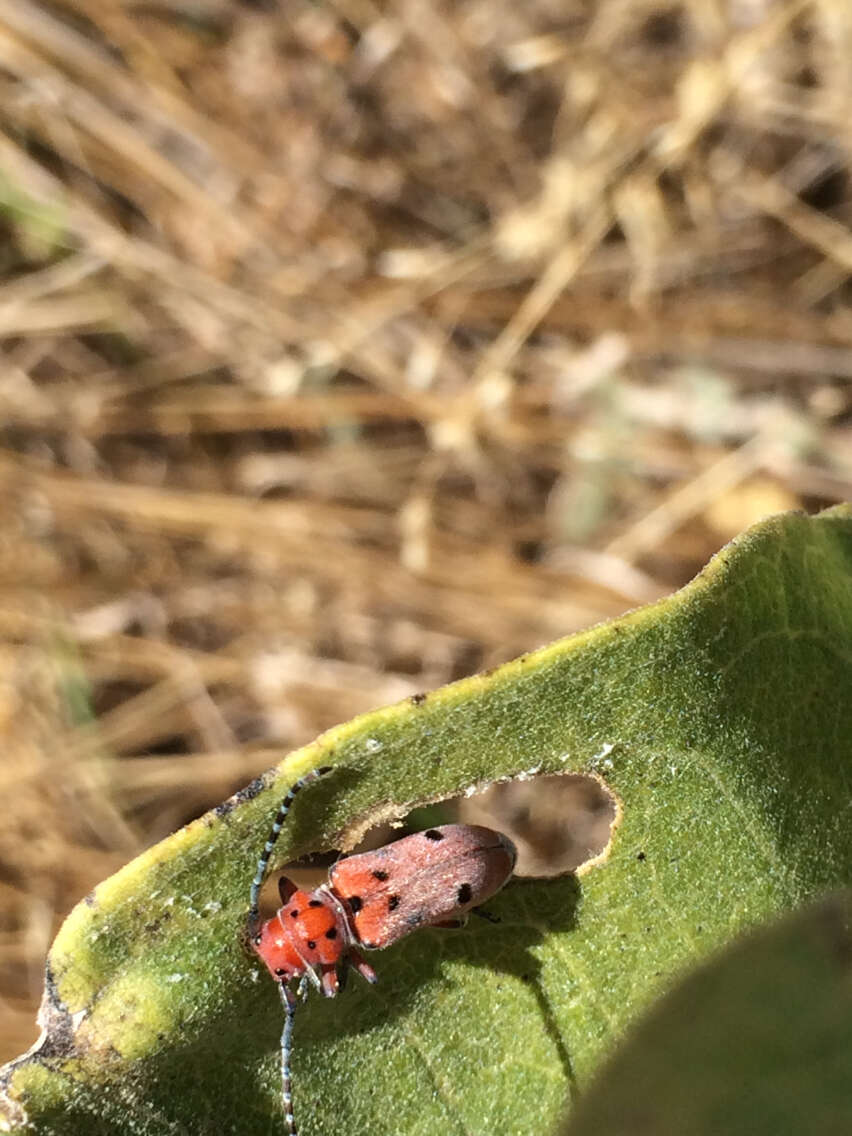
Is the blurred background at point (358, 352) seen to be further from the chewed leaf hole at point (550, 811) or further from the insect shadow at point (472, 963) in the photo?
the insect shadow at point (472, 963)

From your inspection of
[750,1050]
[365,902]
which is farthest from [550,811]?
[750,1050]

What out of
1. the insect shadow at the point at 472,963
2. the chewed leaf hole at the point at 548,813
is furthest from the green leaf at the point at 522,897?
the chewed leaf hole at the point at 548,813

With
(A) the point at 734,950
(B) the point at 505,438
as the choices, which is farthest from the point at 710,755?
(B) the point at 505,438

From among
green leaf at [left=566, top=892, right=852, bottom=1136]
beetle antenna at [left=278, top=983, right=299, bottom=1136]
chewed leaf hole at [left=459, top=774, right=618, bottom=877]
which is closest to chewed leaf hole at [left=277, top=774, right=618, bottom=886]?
chewed leaf hole at [left=459, top=774, right=618, bottom=877]

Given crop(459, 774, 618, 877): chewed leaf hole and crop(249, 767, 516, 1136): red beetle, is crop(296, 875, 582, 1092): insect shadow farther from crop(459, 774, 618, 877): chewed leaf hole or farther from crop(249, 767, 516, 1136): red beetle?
crop(459, 774, 618, 877): chewed leaf hole

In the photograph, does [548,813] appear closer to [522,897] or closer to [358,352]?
[358,352]

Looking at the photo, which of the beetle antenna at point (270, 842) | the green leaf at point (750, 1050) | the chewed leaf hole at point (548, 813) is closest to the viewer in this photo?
the green leaf at point (750, 1050)

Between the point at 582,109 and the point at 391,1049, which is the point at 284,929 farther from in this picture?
the point at 582,109
